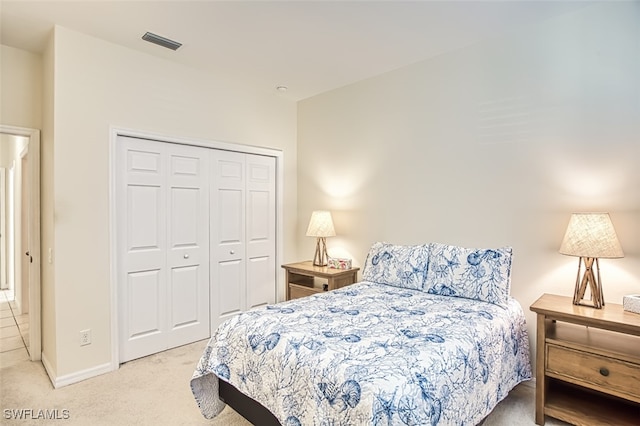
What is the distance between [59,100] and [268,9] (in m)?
1.70

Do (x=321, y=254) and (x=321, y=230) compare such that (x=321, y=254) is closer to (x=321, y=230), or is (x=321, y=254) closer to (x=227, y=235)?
(x=321, y=230)

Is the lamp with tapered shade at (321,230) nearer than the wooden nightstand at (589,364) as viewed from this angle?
No

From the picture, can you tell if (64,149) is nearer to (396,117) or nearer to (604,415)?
(396,117)

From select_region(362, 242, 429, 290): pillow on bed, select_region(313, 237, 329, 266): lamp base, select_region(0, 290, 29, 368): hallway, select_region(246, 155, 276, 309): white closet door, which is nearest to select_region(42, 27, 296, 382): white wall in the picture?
select_region(0, 290, 29, 368): hallway

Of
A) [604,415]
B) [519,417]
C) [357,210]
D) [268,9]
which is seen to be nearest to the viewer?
[604,415]

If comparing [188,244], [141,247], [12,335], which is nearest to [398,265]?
[188,244]

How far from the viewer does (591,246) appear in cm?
207

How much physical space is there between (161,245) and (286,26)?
2167 mm

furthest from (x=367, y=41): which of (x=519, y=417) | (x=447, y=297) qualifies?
(x=519, y=417)

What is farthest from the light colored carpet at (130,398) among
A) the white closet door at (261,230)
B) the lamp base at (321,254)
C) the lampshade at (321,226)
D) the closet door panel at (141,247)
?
the lampshade at (321,226)

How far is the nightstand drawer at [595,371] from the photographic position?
1.84m

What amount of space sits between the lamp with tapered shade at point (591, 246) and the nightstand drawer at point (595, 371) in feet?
1.08

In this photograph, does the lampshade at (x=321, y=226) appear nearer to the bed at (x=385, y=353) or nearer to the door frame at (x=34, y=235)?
the bed at (x=385, y=353)

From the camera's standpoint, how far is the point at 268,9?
2332mm
